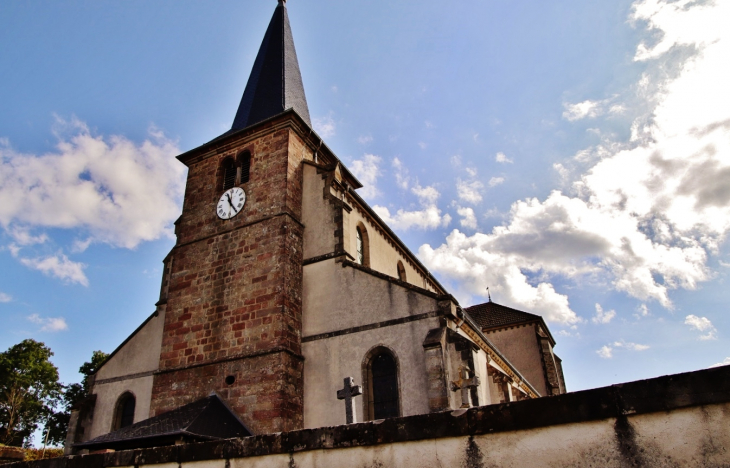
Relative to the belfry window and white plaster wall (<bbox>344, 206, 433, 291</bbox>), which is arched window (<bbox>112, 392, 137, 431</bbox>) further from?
white plaster wall (<bbox>344, 206, 433, 291</bbox>)

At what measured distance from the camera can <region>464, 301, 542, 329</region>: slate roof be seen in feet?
100

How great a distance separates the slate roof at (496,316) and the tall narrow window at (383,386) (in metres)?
18.9

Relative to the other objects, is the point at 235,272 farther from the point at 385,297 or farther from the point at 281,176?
the point at 385,297

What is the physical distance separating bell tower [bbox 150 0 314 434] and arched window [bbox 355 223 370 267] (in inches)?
91.5

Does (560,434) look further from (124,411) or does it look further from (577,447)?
(124,411)

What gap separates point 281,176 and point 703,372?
14.1 metres

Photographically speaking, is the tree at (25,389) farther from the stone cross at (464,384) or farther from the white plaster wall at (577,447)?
the white plaster wall at (577,447)

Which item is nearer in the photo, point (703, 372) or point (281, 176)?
point (703, 372)

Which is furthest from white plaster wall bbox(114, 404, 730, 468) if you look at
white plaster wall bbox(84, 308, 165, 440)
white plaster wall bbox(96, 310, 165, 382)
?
white plaster wall bbox(96, 310, 165, 382)

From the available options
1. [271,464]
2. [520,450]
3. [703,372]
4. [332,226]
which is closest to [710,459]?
[703,372]

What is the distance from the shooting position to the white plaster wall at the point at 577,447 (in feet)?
11.7

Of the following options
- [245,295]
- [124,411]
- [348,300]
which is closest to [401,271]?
[348,300]

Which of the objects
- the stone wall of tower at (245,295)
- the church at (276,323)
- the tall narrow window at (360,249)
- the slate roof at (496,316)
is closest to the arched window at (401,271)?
the church at (276,323)

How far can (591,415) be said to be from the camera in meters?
4.00
